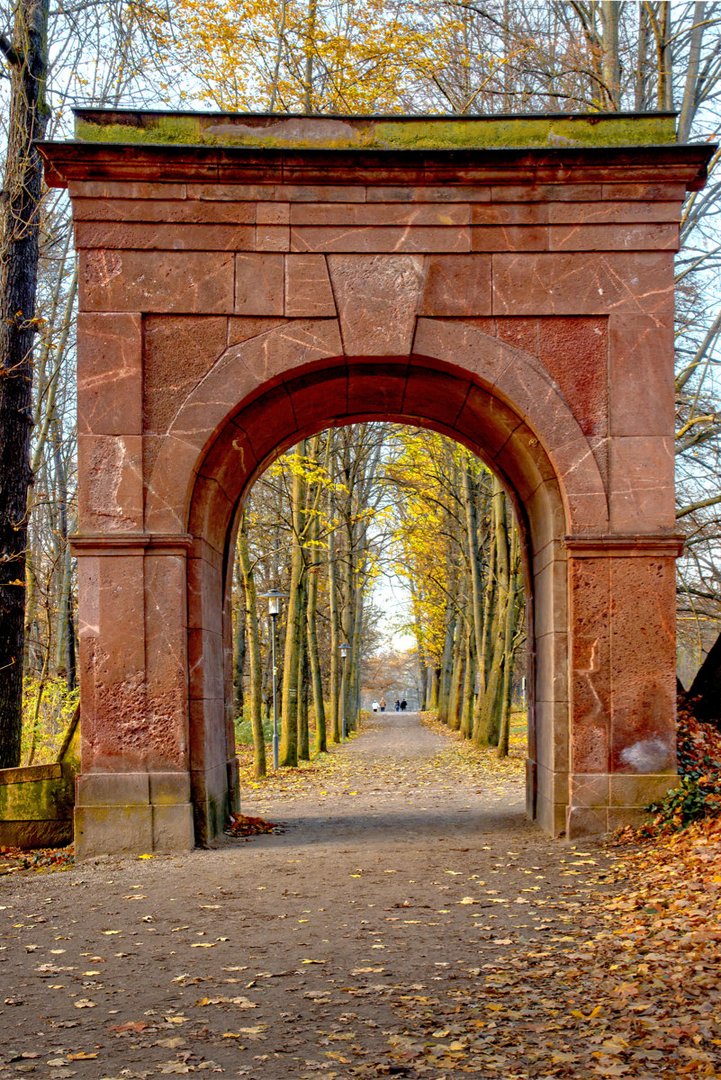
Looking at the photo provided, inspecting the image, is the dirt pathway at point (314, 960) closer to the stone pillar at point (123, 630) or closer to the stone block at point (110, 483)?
the stone pillar at point (123, 630)

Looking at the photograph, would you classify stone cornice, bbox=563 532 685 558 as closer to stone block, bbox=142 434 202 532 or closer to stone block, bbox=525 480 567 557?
stone block, bbox=525 480 567 557

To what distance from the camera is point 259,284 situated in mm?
9859

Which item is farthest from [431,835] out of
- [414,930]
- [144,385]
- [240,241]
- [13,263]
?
[13,263]

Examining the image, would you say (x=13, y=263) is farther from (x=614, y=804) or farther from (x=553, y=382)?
(x=614, y=804)

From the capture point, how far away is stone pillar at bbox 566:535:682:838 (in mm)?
9516

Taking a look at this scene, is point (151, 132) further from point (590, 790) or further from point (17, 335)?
point (590, 790)

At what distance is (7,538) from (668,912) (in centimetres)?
756

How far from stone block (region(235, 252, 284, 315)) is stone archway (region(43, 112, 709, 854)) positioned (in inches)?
0.7

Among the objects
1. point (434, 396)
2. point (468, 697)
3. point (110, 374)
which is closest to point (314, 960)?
point (110, 374)

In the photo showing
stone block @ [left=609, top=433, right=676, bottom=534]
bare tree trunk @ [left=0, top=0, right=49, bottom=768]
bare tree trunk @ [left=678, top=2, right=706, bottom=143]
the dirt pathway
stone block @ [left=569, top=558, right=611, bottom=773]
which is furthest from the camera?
bare tree trunk @ [left=678, top=2, right=706, bottom=143]

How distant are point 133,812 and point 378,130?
21.3ft

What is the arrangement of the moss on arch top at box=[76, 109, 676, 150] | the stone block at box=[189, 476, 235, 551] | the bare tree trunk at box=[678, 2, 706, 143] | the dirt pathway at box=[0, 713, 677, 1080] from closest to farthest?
1. the dirt pathway at box=[0, 713, 677, 1080]
2. the moss on arch top at box=[76, 109, 676, 150]
3. the stone block at box=[189, 476, 235, 551]
4. the bare tree trunk at box=[678, 2, 706, 143]

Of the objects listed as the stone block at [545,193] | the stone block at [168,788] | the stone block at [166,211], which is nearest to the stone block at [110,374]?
the stone block at [166,211]

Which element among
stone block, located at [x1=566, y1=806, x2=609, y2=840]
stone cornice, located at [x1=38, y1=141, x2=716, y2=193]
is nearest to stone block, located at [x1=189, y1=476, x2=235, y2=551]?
stone cornice, located at [x1=38, y1=141, x2=716, y2=193]
